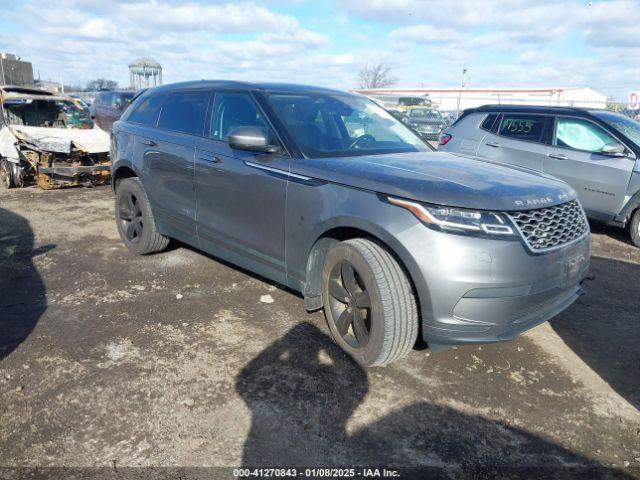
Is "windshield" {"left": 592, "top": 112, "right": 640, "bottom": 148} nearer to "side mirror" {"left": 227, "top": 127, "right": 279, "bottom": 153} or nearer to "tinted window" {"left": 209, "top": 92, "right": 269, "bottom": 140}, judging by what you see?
"tinted window" {"left": 209, "top": 92, "right": 269, "bottom": 140}

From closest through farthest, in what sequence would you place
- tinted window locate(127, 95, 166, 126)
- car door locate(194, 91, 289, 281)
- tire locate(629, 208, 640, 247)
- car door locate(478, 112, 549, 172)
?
car door locate(194, 91, 289, 281)
tinted window locate(127, 95, 166, 126)
tire locate(629, 208, 640, 247)
car door locate(478, 112, 549, 172)

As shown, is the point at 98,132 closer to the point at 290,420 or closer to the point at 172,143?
the point at 172,143

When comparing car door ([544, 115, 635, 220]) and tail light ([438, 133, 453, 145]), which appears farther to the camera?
tail light ([438, 133, 453, 145])

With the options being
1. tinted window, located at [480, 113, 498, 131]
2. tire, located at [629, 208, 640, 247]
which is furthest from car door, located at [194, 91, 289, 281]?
tire, located at [629, 208, 640, 247]

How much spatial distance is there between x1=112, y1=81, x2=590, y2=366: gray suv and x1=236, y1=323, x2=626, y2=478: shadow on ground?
0.37m

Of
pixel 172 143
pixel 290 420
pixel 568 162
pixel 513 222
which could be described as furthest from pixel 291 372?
pixel 568 162

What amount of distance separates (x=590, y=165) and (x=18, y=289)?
6799mm

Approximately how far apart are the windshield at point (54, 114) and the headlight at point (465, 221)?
959 cm

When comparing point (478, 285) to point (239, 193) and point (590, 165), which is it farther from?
point (590, 165)

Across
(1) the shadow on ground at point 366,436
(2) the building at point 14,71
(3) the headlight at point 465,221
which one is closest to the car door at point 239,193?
(1) the shadow on ground at point 366,436

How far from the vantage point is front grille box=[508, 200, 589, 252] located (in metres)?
2.68

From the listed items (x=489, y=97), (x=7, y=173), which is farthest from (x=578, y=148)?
(x=489, y=97)

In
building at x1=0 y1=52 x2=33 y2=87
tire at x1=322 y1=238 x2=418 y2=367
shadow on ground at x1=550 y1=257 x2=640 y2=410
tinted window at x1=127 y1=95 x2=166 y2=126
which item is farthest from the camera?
building at x1=0 y1=52 x2=33 y2=87

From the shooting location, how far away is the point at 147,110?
4.89 m
